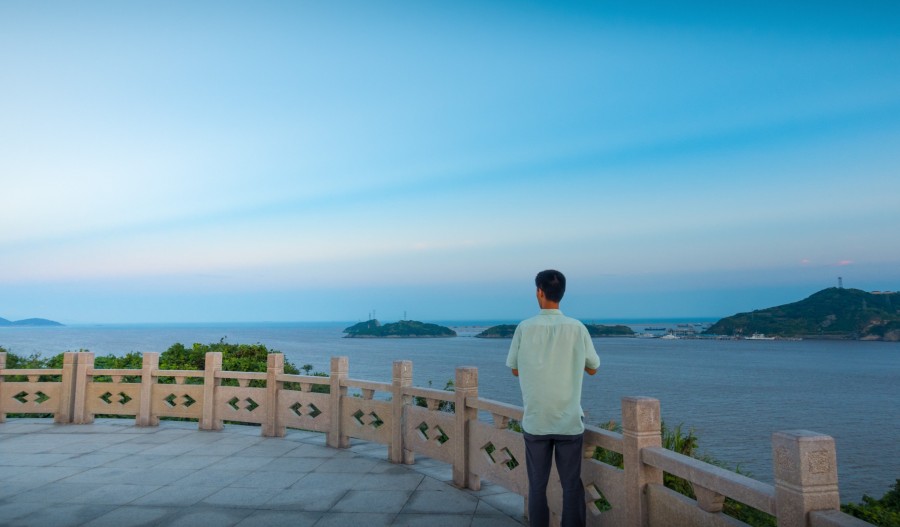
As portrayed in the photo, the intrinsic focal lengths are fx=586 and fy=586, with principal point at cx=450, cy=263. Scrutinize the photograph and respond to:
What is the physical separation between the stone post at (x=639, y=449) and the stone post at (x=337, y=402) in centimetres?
489

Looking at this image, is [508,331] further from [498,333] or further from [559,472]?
[559,472]

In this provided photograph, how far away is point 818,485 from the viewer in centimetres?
266

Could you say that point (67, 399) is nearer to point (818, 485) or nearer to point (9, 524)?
point (9, 524)

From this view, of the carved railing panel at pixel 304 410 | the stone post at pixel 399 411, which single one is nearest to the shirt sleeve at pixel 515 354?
the stone post at pixel 399 411

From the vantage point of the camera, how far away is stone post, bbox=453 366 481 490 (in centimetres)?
597

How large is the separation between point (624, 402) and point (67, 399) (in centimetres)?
1013

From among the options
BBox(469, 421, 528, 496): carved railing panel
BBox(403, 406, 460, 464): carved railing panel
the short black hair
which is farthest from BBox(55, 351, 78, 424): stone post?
the short black hair

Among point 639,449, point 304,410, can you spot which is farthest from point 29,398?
point 639,449

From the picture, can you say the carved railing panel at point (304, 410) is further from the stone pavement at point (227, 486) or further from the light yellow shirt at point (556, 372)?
the light yellow shirt at point (556, 372)

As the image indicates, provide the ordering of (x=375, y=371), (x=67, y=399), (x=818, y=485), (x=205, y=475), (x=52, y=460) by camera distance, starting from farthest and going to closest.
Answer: (x=375, y=371) < (x=67, y=399) < (x=52, y=460) < (x=205, y=475) < (x=818, y=485)

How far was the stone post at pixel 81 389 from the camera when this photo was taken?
10196 millimetres

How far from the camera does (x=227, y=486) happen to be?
6.14 m

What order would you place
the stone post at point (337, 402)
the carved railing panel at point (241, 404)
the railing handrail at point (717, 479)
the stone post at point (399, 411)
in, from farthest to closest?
the carved railing panel at point (241, 404)
the stone post at point (337, 402)
the stone post at point (399, 411)
the railing handrail at point (717, 479)

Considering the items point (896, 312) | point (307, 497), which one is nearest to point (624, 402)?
point (307, 497)
